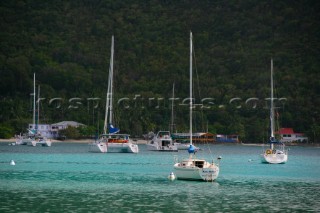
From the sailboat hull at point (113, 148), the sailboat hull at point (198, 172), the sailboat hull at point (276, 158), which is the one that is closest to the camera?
the sailboat hull at point (198, 172)

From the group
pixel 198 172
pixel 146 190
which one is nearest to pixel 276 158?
pixel 198 172

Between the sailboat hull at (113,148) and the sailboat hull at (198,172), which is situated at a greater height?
the sailboat hull at (113,148)

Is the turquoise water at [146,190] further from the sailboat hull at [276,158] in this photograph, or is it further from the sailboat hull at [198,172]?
the sailboat hull at [276,158]

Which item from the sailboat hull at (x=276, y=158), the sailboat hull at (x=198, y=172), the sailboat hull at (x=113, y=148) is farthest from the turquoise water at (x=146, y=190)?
the sailboat hull at (x=113, y=148)

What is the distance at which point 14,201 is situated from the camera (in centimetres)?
5159

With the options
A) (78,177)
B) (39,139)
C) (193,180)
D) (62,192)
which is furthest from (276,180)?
(39,139)

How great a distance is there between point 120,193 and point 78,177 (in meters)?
15.4

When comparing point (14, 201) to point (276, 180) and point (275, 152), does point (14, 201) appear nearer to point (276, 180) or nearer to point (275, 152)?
point (276, 180)

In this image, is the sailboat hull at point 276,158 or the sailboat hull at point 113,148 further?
the sailboat hull at point 113,148

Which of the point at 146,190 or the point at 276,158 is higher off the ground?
the point at 276,158

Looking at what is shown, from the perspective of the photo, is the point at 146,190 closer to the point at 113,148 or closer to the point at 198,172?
the point at 198,172

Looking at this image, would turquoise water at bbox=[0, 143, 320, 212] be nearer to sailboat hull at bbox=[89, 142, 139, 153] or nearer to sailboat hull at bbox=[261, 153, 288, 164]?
sailboat hull at bbox=[261, 153, 288, 164]

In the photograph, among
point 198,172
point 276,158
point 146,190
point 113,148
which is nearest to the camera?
point 146,190

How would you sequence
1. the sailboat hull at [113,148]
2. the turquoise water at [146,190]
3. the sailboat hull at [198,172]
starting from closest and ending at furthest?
1. the turquoise water at [146,190]
2. the sailboat hull at [198,172]
3. the sailboat hull at [113,148]
